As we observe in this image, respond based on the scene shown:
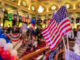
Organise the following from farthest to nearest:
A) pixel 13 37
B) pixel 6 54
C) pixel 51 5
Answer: pixel 51 5 → pixel 13 37 → pixel 6 54

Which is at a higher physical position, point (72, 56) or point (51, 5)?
point (51, 5)

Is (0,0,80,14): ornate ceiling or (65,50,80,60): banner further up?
(0,0,80,14): ornate ceiling

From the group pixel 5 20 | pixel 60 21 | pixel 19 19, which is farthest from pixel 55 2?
pixel 60 21

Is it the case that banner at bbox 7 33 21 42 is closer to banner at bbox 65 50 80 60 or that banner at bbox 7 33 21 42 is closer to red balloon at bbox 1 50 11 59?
red balloon at bbox 1 50 11 59

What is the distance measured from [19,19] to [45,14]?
732 cm

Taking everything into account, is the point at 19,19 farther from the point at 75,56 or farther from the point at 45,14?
the point at 75,56

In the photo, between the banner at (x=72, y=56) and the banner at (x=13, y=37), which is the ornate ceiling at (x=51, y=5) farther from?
the banner at (x=72, y=56)

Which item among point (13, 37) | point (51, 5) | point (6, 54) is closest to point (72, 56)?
point (6, 54)

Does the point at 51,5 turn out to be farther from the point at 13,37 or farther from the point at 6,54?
the point at 6,54

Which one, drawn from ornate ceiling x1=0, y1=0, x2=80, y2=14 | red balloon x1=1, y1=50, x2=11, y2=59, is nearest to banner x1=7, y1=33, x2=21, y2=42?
red balloon x1=1, y1=50, x2=11, y2=59

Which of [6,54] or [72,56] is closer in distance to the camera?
[72,56]

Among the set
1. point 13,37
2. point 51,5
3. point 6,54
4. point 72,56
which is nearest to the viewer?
point 72,56

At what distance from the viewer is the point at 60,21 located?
237 cm

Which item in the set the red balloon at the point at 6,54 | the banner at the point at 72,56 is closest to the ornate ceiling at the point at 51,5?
the red balloon at the point at 6,54
